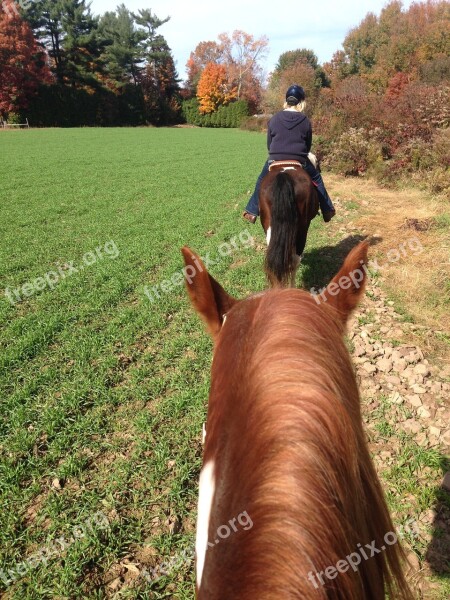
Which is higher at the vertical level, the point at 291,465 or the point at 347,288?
the point at 347,288

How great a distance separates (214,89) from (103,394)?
63.5 metres

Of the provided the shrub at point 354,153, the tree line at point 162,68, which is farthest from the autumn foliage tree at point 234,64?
the shrub at point 354,153

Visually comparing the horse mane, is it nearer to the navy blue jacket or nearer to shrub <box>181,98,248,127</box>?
the navy blue jacket

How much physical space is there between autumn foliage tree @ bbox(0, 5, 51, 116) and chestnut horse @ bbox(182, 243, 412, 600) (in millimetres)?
51780

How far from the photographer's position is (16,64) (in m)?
42.6

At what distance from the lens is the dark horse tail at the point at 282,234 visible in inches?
176

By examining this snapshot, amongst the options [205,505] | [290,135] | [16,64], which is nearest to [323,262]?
[290,135]

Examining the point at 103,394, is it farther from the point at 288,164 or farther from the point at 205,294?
the point at 288,164

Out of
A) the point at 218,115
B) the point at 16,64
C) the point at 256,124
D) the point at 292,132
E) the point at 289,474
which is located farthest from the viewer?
the point at 218,115

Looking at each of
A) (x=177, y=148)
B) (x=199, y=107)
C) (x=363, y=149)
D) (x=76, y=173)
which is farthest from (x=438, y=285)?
(x=199, y=107)

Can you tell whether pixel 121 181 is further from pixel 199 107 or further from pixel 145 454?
pixel 199 107

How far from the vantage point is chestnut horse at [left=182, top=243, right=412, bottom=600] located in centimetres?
69

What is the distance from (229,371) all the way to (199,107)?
6328 centimetres

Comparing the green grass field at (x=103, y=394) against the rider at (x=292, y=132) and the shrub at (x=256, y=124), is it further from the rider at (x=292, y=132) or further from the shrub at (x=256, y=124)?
the shrub at (x=256, y=124)
